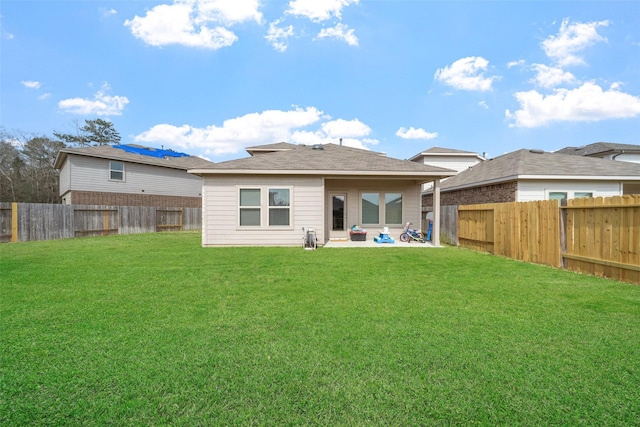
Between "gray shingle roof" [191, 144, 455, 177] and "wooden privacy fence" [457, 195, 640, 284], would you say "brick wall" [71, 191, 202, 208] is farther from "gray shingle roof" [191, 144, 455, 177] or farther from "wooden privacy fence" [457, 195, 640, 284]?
"wooden privacy fence" [457, 195, 640, 284]

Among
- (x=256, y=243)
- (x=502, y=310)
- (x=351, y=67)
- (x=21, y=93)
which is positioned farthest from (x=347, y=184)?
(x=21, y=93)

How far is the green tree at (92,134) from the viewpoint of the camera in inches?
1377

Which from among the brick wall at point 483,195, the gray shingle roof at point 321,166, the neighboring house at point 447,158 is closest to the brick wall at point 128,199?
the gray shingle roof at point 321,166

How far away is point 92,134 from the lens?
37125mm

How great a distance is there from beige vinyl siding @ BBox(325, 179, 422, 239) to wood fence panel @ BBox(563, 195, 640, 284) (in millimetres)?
6717

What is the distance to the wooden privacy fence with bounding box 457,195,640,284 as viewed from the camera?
552cm

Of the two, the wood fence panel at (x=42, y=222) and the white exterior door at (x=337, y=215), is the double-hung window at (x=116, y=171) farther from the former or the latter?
the white exterior door at (x=337, y=215)

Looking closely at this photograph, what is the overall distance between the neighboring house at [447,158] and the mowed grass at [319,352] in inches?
767

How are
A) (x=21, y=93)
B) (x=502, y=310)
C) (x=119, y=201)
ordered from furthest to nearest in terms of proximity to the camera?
(x=119, y=201)
(x=21, y=93)
(x=502, y=310)

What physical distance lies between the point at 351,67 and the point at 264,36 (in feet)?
15.3

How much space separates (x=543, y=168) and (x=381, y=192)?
7.03 m

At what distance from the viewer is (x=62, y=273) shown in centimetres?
Result: 634

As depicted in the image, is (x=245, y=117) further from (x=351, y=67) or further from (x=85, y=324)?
(x=85, y=324)

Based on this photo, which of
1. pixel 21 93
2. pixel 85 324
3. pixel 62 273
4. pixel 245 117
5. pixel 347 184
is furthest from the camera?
pixel 245 117
